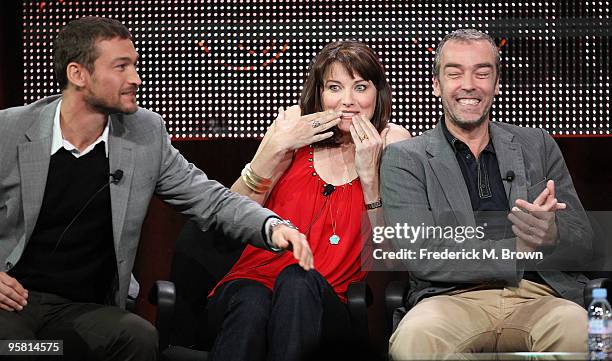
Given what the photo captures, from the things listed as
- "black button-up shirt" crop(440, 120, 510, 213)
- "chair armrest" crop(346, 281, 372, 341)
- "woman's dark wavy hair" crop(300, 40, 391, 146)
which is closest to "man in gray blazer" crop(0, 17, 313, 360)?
"chair armrest" crop(346, 281, 372, 341)

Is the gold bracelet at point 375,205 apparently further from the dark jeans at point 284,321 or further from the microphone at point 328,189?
the dark jeans at point 284,321

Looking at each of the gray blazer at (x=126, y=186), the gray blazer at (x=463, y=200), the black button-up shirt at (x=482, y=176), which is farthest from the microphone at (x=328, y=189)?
the black button-up shirt at (x=482, y=176)

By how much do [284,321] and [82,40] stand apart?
1184 millimetres

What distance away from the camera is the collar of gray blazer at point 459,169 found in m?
3.57

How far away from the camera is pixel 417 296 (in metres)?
3.55

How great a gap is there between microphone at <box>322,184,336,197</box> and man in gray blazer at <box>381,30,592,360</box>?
0.24 m

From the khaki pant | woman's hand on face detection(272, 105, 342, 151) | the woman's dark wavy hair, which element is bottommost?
the khaki pant

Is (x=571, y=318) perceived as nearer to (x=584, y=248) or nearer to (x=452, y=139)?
(x=584, y=248)

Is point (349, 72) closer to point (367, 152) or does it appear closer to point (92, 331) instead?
point (367, 152)

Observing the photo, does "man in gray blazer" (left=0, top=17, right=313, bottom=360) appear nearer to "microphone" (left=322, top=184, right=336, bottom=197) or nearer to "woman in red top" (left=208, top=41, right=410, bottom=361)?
"woman in red top" (left=208, top=41, right=410, bottom=361)

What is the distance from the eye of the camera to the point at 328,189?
12.6ft

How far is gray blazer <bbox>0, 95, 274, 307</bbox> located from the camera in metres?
3.44

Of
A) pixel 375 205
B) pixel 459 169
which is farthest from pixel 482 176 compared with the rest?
pixel 375 205

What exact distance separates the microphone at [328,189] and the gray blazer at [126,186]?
0.34m
